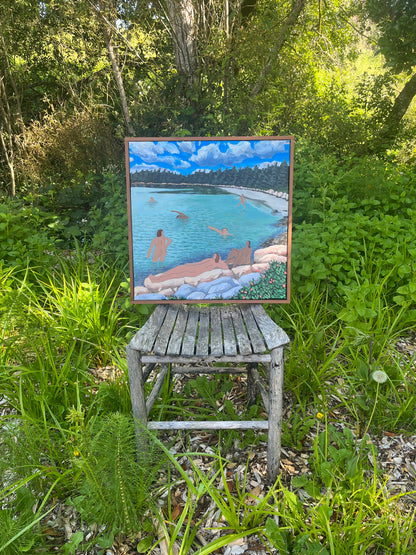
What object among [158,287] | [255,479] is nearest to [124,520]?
[255,479]

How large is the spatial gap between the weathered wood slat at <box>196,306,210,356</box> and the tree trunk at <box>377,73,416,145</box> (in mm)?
5647

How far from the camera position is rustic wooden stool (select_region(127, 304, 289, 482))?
1.48 m

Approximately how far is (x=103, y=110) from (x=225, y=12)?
179 centimetres

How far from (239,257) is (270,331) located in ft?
1.19

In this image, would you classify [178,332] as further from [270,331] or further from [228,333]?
[270,331]

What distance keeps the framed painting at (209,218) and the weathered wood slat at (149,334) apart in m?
0.08

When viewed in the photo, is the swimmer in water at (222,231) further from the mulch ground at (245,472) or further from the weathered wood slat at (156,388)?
the mulch ground at (245,472)

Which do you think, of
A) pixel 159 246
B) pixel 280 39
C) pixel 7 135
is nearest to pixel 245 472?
pixel 159 246

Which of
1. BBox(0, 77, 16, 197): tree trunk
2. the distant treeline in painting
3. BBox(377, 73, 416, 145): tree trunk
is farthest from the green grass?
BBox(377, 73, 416, 145): tree trunk

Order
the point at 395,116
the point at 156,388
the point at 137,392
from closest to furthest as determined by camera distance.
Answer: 1. the point at 137,392
2. the point at 156,388
3. the point at 395,116

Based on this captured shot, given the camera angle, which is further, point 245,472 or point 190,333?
point 190,333

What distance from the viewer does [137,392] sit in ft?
5.14

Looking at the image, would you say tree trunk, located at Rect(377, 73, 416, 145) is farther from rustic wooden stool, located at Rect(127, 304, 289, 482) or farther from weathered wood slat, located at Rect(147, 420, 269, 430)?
weathered wood slat, located at Rect(147, 420, 269, 430)

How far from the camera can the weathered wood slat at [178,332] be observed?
4.83 ft
